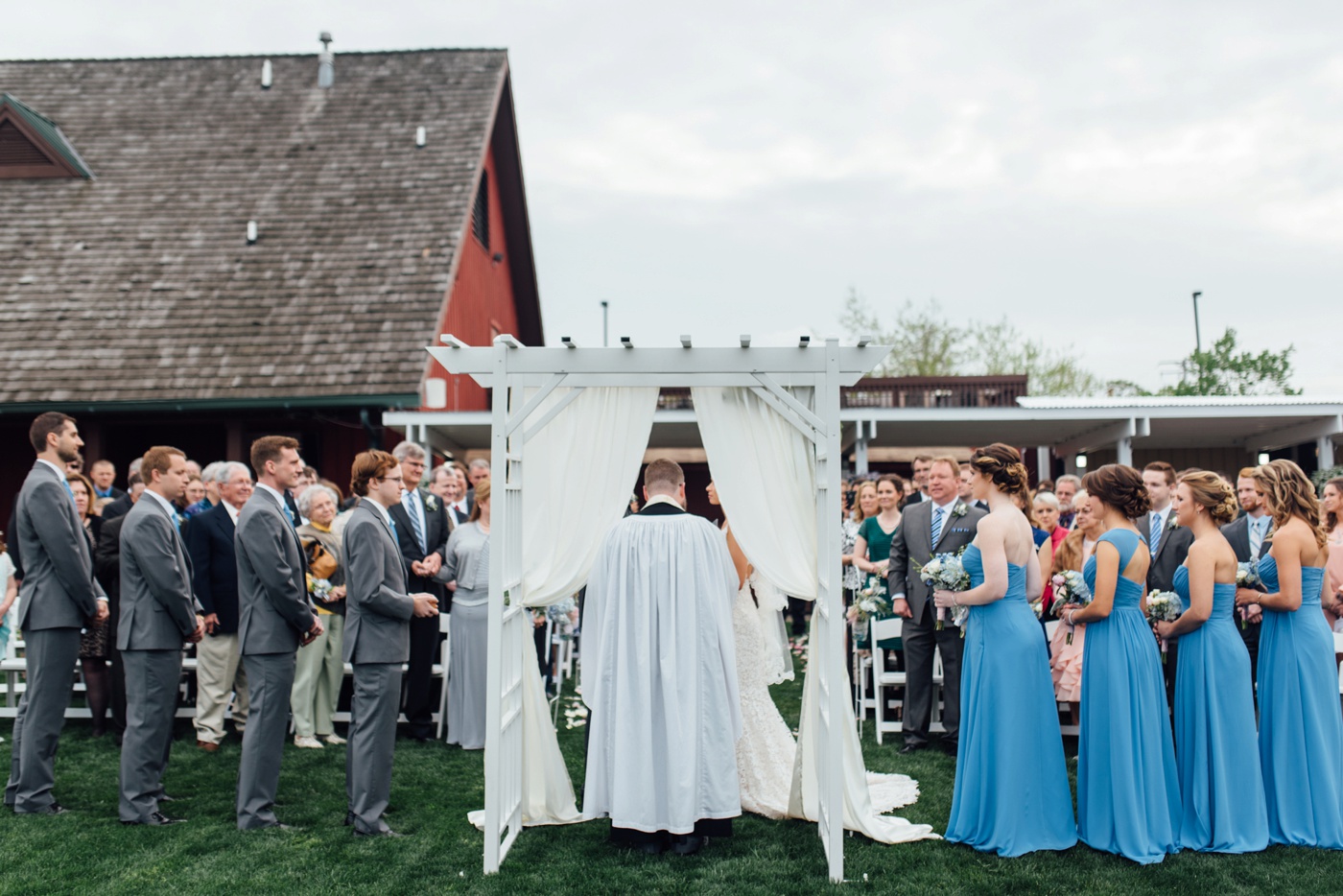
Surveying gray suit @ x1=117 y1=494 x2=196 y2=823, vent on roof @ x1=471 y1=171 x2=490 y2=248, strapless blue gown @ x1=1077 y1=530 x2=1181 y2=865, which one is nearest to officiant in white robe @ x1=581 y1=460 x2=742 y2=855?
strapless blue gown @ x1=1077 y1=530 x2=1181 y2=865

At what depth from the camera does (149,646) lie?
581 cm

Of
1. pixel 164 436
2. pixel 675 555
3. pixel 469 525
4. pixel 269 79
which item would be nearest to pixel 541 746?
pixel 675 555

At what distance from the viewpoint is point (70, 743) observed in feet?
25.4

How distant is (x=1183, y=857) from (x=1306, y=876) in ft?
1.71

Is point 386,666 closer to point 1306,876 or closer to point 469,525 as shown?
point 469,525

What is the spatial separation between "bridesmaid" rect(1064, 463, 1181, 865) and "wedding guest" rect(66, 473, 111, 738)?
658 centimetres

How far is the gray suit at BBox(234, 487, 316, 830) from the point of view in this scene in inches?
224

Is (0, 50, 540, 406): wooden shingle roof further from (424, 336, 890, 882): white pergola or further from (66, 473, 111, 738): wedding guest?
(424, 336, 890, 882): white pergola

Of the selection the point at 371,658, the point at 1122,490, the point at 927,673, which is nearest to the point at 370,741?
the point at 371,658

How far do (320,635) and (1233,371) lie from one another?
45.9 m

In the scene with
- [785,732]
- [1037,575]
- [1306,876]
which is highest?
[1037,575]

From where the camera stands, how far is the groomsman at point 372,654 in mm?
5656

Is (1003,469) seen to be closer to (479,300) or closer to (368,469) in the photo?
(368,469)

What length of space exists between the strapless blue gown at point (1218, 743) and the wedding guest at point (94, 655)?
7067 mm
